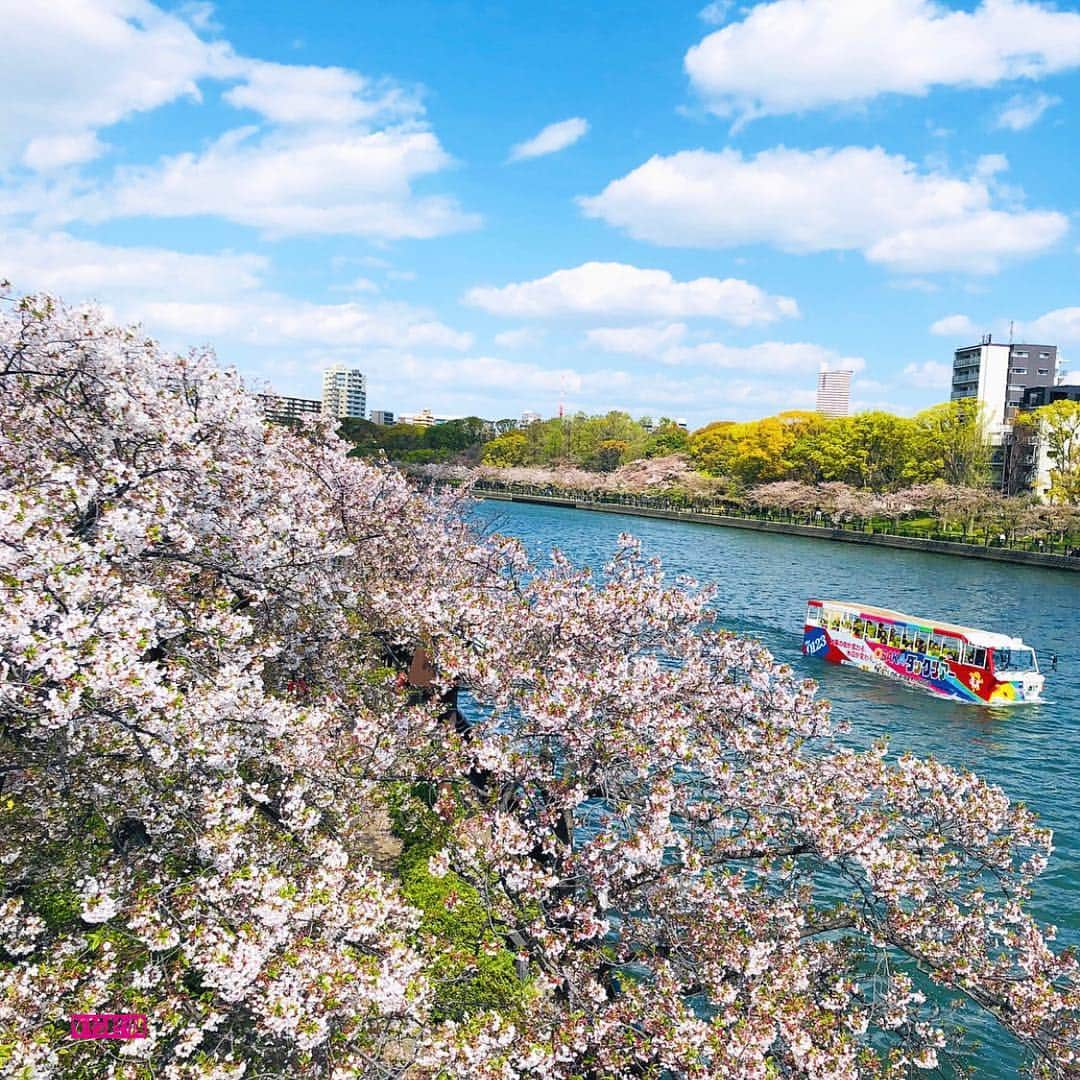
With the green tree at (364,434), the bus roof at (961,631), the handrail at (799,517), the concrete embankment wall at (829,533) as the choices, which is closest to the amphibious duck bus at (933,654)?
the bus roof at (961,631)

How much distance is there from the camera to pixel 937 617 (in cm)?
4112

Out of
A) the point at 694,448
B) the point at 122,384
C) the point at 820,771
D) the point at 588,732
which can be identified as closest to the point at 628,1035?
the point at 588,732

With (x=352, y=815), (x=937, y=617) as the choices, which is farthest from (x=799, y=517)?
(x=352, y=815)

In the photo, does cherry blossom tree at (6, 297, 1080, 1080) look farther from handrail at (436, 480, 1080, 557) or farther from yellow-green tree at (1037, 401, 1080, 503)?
yellow-green tree at (1037, 401, 1080, 503)

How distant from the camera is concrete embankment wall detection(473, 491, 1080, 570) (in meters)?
61.8

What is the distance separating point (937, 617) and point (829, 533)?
38.3 meters

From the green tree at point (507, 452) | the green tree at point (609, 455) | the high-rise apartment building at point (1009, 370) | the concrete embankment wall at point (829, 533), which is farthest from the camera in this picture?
the green tree at point (507, 452)

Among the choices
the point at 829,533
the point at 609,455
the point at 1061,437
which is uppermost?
the point at 1061,437

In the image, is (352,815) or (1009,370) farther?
(1009,370)

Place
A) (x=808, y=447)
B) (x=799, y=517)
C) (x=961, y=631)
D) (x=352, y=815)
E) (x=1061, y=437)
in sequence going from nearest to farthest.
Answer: (x=352, y=815) → (x=961, y=631) → (x=1061, y=437) → (x=799, y=517) → (x=808, y=447)

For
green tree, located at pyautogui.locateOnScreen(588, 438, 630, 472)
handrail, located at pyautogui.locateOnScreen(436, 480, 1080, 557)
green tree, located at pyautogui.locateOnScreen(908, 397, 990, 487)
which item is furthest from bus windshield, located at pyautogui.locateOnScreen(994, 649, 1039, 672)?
green tree, located at pyautogui.locateOnScreen(588, 438, 630, 472)

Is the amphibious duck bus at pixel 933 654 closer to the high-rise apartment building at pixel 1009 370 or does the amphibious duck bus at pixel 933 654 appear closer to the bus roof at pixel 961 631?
the bus roof at pixel 961 631

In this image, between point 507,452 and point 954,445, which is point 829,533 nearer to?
point 954,445

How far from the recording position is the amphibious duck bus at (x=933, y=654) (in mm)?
28250
